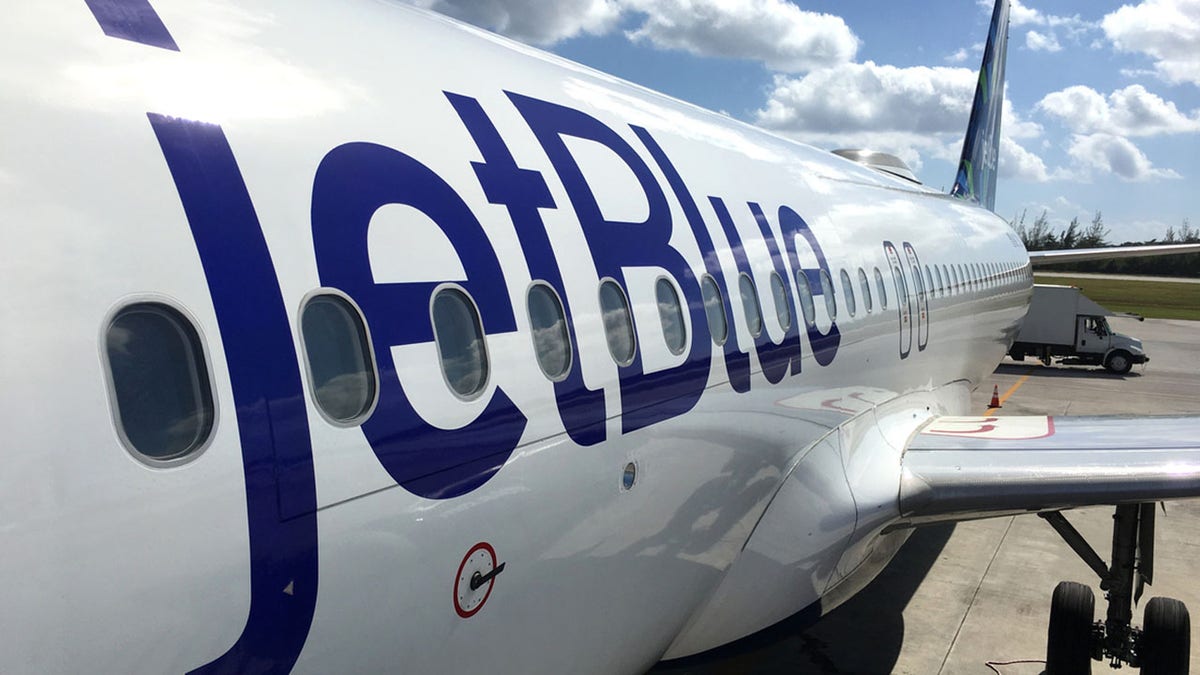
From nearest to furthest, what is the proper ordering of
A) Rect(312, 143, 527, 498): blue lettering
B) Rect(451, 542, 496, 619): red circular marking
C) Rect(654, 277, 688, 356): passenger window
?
Rect(312, 143, 527, 498): blue lettering, Rect(451, 542, 496, 619): red circular marking, Rect(654, 277, 688, 356): passenger window

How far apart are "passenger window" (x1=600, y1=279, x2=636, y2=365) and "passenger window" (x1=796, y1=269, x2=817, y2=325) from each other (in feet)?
7.33

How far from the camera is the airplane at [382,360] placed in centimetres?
212

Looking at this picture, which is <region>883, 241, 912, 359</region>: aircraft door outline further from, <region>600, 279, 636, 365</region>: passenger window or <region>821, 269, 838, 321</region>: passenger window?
<region>600, 279, 636, 365</region>: passenger window

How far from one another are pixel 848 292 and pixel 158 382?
5.61m

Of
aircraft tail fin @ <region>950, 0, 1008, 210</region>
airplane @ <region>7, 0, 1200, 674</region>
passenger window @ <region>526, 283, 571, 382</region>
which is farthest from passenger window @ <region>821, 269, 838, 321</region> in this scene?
aircraft tail fin @ <region>950, 0, 1008, 210</region>

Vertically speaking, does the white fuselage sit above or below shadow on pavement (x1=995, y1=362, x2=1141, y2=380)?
above

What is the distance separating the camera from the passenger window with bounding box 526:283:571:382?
3600 millimetres

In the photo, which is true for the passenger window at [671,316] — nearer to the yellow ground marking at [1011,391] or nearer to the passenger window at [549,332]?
the passenger window at [549,332]

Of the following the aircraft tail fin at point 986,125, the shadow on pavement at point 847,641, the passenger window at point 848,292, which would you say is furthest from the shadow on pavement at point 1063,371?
the passenger window at point 848,292

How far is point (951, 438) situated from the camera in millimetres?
7895

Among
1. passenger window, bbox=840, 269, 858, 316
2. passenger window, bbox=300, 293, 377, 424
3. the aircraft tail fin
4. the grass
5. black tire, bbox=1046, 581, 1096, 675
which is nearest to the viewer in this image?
passenger window, bbox=300, 293, 377, 424

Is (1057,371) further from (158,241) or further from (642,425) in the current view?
(158,241)

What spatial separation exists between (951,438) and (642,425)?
14.9 ft

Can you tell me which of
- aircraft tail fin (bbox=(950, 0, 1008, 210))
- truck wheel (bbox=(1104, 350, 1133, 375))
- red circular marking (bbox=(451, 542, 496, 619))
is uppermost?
aircraft tail fin (bbox=(950, 0, 1008, 210))
